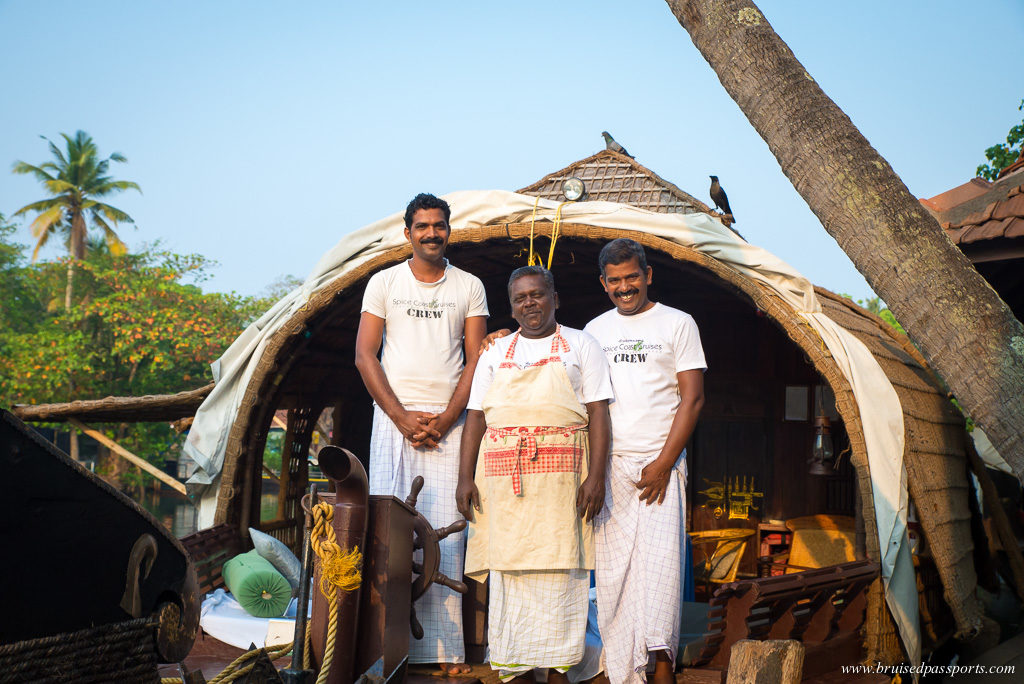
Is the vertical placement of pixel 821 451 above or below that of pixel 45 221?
below

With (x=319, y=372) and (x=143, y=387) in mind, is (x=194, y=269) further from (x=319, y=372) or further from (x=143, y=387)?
(x=319, y=372)

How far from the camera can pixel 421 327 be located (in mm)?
4309

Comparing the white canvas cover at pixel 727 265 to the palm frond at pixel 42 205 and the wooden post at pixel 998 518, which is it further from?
the palm frond at pixel 42 205

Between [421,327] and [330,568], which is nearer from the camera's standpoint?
[330,568]

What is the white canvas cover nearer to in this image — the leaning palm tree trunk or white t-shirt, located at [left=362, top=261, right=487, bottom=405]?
white t-shirt, located at [left=362, top=261, right=487, bottom=405]

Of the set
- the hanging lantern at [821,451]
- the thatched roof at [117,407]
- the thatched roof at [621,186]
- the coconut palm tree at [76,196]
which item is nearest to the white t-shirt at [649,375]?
the hanging lantern at [821,451]

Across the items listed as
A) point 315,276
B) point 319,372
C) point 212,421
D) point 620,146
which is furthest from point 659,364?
point 620,146

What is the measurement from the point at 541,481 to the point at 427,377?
0.95m

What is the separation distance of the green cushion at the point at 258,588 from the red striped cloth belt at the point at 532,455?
1871 millimetres

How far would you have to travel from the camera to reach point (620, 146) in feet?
26.0

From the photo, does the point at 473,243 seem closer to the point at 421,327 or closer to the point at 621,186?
Result: the point at 421,327

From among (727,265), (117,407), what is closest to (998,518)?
(727,265)

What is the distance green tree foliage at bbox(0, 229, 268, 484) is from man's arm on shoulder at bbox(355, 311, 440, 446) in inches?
607

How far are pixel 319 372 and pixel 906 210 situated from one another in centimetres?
505
